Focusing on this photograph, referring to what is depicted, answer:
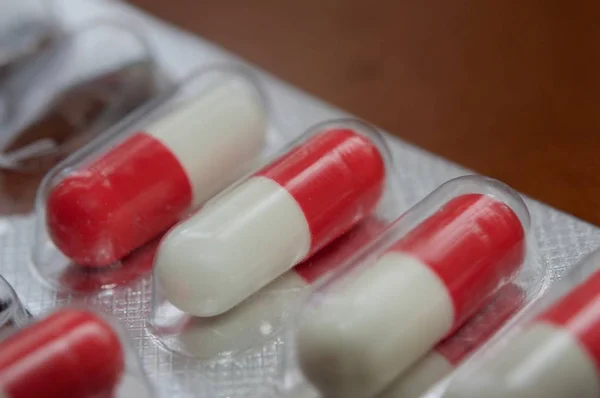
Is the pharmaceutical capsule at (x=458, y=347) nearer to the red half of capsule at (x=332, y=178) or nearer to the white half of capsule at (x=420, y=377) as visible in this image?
the white half of capsule at (x=420, y=377)

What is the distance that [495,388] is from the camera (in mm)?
765

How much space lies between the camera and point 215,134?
1050 mm

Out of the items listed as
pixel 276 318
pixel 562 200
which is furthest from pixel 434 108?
pixel 276 318

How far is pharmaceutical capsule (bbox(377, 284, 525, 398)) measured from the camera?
843mm

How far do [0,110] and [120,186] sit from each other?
35cm

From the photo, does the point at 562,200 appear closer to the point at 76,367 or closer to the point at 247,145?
the point at 247,145

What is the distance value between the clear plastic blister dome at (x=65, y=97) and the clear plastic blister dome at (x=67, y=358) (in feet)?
1.01

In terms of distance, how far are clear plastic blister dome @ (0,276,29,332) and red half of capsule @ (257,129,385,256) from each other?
0.26 metres

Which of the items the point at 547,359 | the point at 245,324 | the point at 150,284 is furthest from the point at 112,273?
the point at 547,359

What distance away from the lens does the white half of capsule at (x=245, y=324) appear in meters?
0.91

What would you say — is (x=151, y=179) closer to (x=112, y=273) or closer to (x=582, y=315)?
(x=112, y=273)

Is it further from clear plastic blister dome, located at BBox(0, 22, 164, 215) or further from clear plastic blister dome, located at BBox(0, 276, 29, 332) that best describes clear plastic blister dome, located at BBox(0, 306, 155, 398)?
clear plastic blister dome, located at BBox(0, 22, 164, 215)

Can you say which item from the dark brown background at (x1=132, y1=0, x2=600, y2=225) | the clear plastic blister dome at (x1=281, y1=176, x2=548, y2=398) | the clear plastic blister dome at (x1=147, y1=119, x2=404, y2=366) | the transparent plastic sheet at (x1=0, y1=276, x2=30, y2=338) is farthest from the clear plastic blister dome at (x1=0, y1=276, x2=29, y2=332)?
the dark brown background at (x1=132, y1=0, x2=600, y2=225)

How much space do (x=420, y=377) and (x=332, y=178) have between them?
22 centimetres
